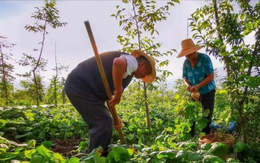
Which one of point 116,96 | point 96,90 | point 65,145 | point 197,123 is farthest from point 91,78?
point 65,145

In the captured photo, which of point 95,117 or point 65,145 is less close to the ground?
point 95,117

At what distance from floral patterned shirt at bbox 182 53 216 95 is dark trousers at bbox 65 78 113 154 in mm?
1485

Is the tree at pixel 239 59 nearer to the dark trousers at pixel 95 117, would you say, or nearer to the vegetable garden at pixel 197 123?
the vegetable garden at pixel 197 123

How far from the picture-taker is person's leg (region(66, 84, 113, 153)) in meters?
2.44

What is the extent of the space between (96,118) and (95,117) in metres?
0.02

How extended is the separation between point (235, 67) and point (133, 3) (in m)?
2.36

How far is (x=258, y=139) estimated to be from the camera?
7.11 ft

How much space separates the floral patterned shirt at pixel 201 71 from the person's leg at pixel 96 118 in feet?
4.87

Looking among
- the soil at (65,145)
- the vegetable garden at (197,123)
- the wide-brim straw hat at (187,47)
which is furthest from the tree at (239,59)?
the soil at (65,145)

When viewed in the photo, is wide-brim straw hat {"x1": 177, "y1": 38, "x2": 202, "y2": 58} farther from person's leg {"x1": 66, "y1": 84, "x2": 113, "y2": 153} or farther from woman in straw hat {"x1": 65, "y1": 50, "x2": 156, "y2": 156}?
person's leg {"x1": 66, "y1": 84, "x2": 113, "y2": 153}

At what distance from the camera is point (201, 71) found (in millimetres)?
3123

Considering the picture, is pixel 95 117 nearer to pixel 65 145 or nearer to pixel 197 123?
pixel 197 123

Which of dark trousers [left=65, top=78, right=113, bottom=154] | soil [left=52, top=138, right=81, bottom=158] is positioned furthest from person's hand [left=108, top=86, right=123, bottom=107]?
soil [left=52, top=138, right=81, bottom=158]

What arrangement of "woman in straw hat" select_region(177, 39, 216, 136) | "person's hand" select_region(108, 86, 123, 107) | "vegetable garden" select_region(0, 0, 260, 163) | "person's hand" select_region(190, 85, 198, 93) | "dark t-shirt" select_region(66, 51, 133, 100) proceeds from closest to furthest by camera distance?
"vegetable garden" select_region(0, 0, 260, 163), "person's hand" select_region(108, 86, 123, 107), "dark t-shirt" select_region(66, 51, 133, 100), "person's hand" select_region(190, 85, 198, 93), "woman in straw hat" select_region(177, 39, 216, 136)
